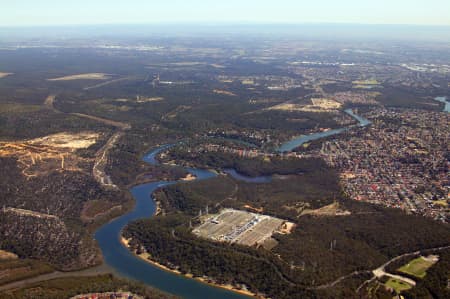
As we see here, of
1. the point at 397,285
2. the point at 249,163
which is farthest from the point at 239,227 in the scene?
the point at 249,163

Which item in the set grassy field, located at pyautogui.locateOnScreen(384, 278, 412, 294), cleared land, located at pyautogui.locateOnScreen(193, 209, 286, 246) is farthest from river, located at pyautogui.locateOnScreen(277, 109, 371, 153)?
grassy field, located at pyautogui.locateOnScreen(384, 278, 412, 294)

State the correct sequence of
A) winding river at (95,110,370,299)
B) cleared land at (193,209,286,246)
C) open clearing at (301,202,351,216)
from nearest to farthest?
winding river at (95,110,370,299)
cleared land at (193,209,286,246)
open clearing at (301,202,351,216)

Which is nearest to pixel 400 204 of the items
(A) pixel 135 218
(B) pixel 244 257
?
(B) pixel 244 257

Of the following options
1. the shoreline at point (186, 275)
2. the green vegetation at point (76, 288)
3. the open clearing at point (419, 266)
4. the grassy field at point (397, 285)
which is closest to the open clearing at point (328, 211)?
the open clearing at point (419, 266)

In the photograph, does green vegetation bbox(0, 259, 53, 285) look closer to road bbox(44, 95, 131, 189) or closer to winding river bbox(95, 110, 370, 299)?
winding river bbox(95, 110, 370, 299)

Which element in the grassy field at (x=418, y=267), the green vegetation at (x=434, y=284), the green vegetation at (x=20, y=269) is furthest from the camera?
the green vegetation at (x=20, y=269)

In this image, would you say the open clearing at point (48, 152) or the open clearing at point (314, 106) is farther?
the open clearing at point (314, 106)

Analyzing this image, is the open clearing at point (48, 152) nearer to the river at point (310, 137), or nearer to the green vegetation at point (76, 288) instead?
the green vegetation at point (76, 288)

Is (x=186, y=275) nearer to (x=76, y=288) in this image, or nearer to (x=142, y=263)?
(x=142, y=263)

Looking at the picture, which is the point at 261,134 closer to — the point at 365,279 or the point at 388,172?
the point at 388,172
